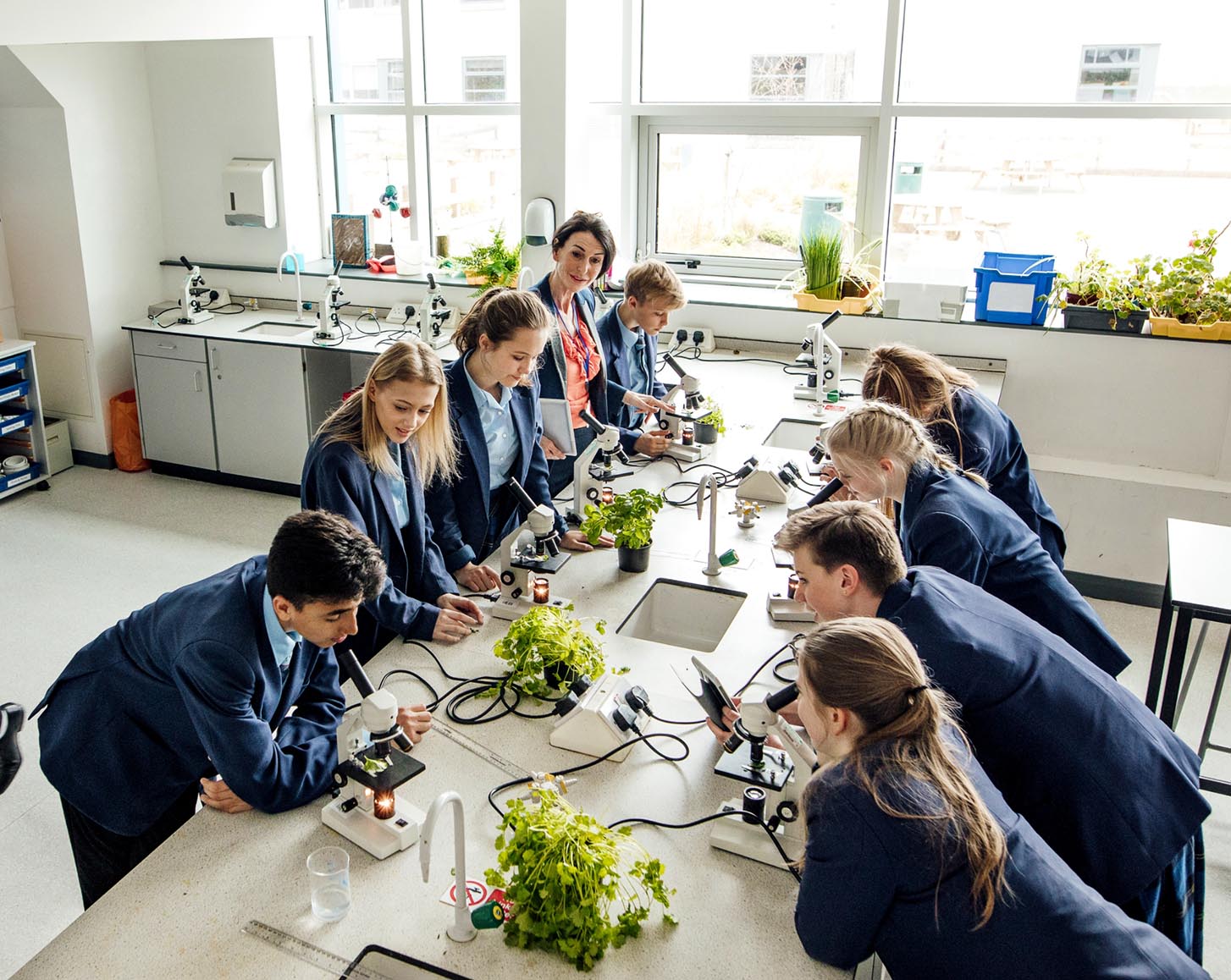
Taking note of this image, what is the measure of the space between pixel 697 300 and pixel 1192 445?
2.53m

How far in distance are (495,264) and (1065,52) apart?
10.2 ft

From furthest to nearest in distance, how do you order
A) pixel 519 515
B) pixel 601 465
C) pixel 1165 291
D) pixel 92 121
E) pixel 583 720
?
pixel 92 121
pixel 1165 291
pixel 601 465
pixel 519 515
pixel 583 720

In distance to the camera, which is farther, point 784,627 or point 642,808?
point 784,627

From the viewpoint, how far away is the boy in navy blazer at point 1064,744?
6.35 ft

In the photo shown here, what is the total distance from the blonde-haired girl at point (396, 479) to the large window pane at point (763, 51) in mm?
3633

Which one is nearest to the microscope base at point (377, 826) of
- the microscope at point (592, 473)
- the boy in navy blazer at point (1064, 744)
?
the boy in navy blazer at point (1064, 744)

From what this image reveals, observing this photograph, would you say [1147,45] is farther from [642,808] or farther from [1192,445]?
[642,808]

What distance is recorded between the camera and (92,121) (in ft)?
19.7

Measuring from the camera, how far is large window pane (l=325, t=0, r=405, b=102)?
6.19m

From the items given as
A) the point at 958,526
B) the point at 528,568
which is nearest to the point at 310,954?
the point at 528,568

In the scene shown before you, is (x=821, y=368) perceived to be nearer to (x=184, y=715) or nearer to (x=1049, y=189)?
(x=1049, y=189)

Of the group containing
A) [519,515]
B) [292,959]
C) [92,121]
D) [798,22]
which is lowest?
[292,959]

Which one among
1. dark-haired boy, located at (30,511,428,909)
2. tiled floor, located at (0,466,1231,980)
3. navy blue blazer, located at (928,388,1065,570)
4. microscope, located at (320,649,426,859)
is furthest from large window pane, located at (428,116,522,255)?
microscope, located at (320,649,426,859)

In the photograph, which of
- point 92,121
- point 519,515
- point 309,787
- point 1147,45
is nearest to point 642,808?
point 309,787
